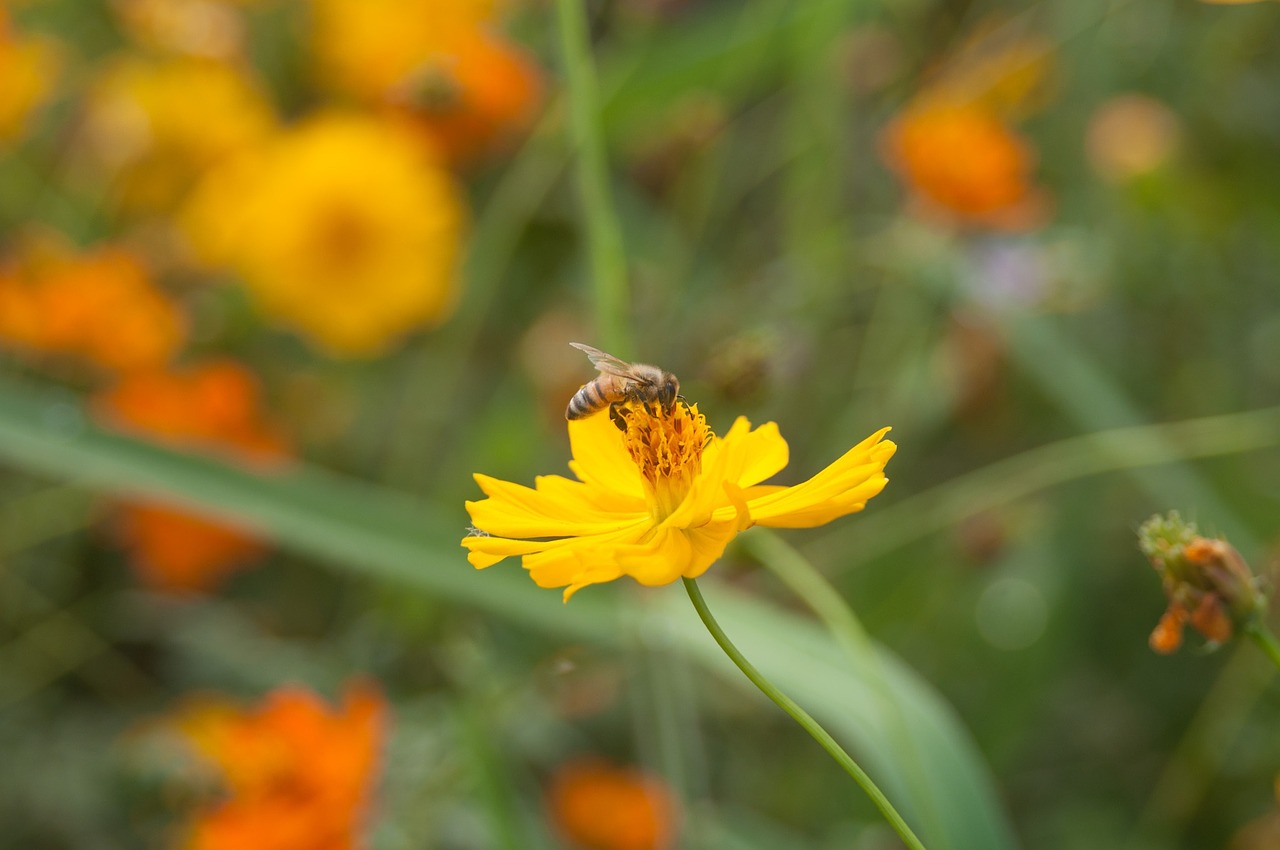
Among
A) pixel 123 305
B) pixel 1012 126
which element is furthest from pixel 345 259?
pixel 1012 126

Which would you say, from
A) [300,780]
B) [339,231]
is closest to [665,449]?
[300,780]

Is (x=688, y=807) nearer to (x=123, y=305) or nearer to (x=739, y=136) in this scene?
(x=123, y=305)

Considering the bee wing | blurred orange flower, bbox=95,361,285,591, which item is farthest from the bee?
blurred orange flower, bbox=95,361,285,591

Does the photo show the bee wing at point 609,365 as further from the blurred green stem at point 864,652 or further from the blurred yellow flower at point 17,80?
the blurred yellow flower at point 17,80

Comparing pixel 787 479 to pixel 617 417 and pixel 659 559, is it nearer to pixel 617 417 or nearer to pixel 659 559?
pixel 617 417

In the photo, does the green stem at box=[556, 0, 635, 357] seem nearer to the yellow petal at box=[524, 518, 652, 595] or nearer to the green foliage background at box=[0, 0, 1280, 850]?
the green foliage background at box=[0, 0, 1280, 850]

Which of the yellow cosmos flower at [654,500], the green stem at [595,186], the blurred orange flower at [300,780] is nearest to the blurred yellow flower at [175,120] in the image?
the green stem at [595,186]
